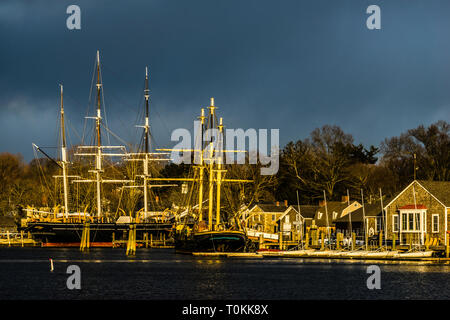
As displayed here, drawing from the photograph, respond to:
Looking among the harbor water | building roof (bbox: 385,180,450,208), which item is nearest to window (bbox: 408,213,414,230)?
building roof (bbox: 385,180,450,208)

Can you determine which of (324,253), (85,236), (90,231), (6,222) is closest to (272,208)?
(90,231)

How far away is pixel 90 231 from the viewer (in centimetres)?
12031

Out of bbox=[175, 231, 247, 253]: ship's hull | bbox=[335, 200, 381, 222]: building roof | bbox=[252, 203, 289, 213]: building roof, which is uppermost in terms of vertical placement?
bbox=[252, 203, 289, 213]: building roof

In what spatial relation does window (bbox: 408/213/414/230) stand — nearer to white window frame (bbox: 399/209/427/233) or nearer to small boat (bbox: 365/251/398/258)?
white window frame (bbox: 399/209/427/233)

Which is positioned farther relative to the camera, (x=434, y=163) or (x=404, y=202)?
(x=434, y=163)

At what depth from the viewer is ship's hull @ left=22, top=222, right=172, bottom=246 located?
→ 391 feet

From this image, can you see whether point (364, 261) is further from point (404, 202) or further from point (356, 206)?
point (356, 206)

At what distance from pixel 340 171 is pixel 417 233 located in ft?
150

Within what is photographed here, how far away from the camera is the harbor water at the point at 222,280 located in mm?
49375

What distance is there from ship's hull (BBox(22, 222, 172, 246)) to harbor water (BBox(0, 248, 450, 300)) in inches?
1535

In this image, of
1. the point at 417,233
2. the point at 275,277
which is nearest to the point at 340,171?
the point at 417,233

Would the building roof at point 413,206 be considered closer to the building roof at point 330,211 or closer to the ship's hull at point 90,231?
the building roof at point 330,211
